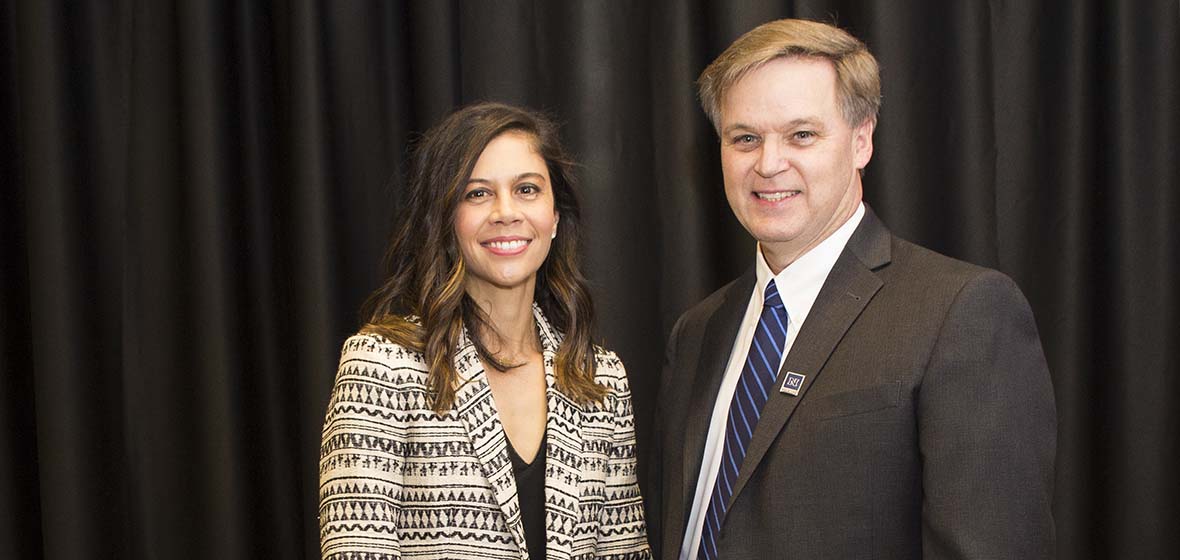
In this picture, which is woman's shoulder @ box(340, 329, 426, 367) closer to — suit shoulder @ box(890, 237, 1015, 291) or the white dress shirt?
the white dress shirt

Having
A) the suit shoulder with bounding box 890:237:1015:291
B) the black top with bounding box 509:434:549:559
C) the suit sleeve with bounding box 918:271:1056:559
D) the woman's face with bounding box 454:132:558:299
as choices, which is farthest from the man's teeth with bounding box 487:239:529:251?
the suit sleeve with bounding box 918:271:1056:559

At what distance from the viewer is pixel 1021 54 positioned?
282 cm

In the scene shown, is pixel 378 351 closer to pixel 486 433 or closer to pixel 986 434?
pixel 486 433

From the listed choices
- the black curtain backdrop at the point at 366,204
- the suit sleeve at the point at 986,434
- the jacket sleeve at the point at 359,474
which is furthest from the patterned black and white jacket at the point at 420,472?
the black curtain backdrop at the point at 366,204

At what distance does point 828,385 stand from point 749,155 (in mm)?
452

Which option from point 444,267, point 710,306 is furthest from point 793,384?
point 444,267

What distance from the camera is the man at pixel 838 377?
164 cm

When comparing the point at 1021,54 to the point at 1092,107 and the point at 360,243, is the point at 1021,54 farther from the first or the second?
the point at 360,243

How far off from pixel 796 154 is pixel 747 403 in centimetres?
44

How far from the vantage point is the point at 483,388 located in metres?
2.08

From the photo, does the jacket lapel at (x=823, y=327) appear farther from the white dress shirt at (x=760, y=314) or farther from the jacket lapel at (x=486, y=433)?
the jacket lapel at (x=486, y=433)

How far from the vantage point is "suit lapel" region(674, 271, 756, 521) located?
2.02 meters

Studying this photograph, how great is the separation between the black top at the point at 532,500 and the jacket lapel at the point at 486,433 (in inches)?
1.4

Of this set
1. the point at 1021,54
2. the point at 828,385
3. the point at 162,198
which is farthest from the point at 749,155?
the point at 162,198
